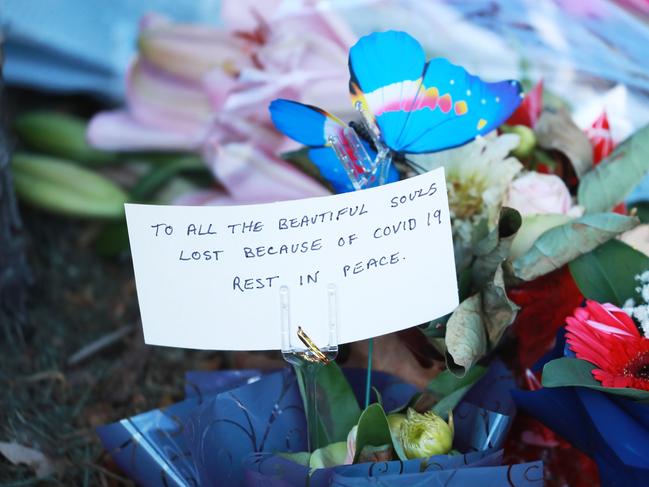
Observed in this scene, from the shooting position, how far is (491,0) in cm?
84

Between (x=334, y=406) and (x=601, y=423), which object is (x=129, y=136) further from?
(x=601, y=423)

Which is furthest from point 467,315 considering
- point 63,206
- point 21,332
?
point 63,206

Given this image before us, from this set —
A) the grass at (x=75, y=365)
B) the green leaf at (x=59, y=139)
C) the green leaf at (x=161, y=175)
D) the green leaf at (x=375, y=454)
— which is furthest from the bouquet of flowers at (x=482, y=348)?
the green leaf at (x=59, y=139)

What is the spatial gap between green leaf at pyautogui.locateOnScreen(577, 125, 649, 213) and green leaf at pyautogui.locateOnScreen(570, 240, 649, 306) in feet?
0.23

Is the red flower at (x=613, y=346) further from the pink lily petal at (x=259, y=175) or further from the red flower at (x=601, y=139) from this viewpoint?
the pink lily petal at (x=259, y=175)

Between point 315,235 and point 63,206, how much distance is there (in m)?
0.57

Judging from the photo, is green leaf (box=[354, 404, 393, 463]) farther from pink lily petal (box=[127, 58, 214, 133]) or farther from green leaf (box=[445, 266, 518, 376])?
pink lily petal (box=[127, 58, 214, 133])

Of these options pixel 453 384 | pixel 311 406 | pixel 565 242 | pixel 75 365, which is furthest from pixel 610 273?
pixel 75 365

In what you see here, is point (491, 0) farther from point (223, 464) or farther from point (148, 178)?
point (223, 464)

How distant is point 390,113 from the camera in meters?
0.56

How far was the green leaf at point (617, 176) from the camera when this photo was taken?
0.63 meters

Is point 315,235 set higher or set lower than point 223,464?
higher

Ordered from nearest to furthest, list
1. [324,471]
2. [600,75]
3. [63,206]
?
[324,471] < [600,75] < [63,206]

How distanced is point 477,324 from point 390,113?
0.17 meters
